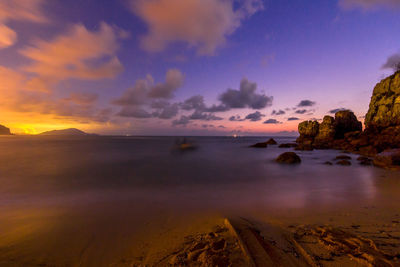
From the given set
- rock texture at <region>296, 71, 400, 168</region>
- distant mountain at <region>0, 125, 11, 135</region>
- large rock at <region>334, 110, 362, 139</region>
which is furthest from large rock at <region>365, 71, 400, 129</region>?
distant mountain at <region>0, 125, 11, 135</region>

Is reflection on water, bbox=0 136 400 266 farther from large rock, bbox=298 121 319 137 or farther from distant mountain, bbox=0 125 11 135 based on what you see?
distant mountain, bbox=0 125 11 135

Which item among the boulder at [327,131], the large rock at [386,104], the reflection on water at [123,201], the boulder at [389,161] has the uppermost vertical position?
the large rock at [386,104]

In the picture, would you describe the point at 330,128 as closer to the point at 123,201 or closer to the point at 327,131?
the point at 327,131

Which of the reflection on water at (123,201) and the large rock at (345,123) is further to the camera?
the large rock at (345,123)

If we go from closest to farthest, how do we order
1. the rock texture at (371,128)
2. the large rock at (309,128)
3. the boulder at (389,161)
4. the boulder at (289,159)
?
the boulder at (389,161) → the boulder at (289,159) → the rock texture at (371,128) → the large rock at (309,128)

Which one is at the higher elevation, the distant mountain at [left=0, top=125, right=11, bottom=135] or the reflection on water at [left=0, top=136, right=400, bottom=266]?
the distant mountain at [left=0, top=125, right=11, bottom=135]

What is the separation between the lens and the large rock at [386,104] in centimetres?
3023

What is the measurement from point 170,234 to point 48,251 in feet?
7.85

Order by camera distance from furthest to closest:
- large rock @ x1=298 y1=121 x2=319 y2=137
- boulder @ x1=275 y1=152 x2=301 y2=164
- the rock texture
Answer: large rock @ x1=298 y1=121 x2=319 y2=137, the rock texture, boulder @ x1=275 y1=152 x2=301 y2=164

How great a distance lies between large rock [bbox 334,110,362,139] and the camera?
40.6 meters

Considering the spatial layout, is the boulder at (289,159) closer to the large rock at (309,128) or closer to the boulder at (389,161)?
the boulder at (389,161)

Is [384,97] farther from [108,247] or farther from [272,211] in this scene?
[108,247]

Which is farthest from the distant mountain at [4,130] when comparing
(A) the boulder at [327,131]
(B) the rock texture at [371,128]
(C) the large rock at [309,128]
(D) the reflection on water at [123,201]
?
(A) the boulder at [327,131]

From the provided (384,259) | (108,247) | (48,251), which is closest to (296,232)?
(384,259)
